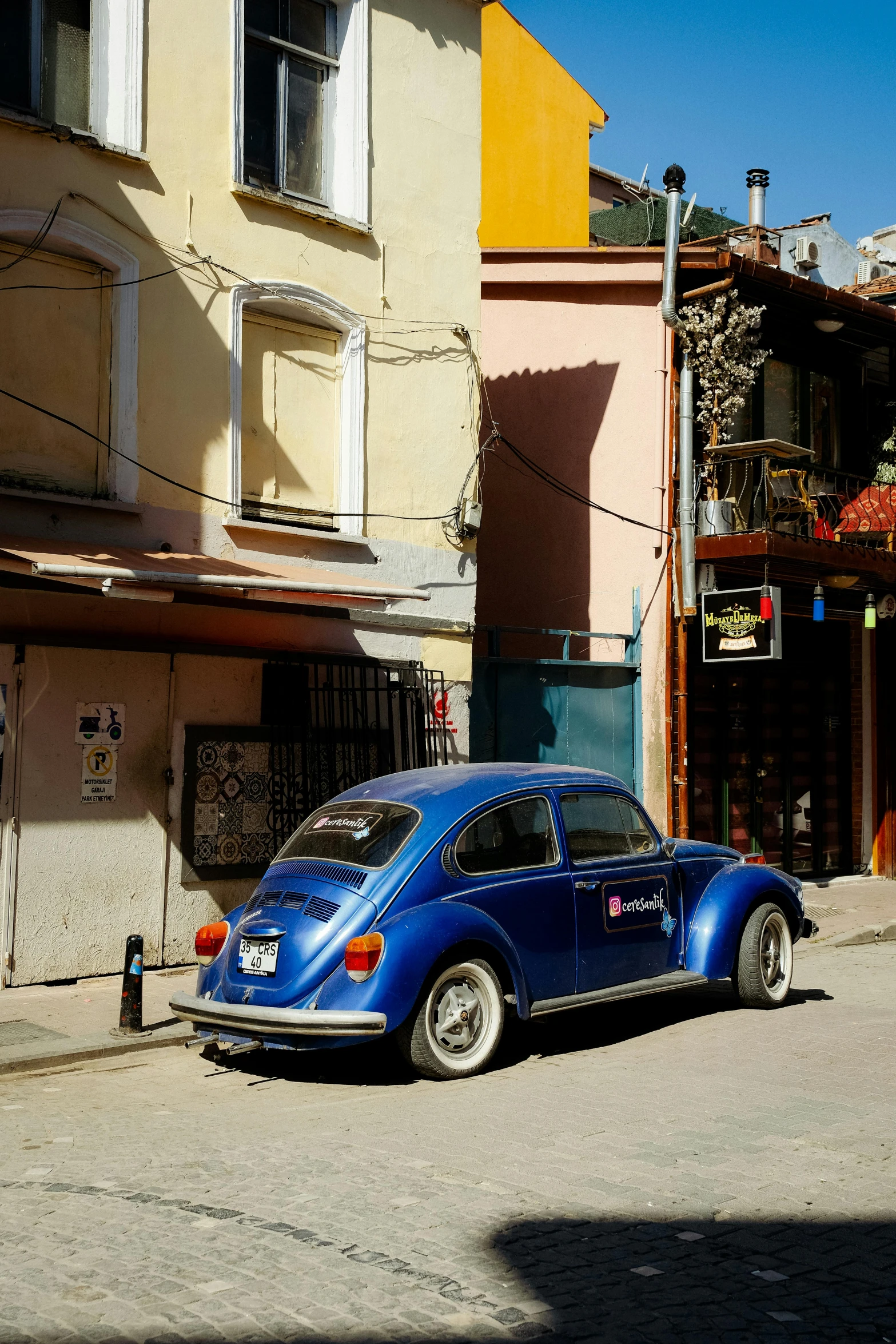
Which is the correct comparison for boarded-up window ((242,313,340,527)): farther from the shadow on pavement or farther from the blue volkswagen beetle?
the shadow on pavement

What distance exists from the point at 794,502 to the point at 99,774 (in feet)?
30.5

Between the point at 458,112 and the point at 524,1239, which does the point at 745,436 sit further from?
the point at 524,1239

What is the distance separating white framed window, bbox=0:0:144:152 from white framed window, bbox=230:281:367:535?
1.72 metres

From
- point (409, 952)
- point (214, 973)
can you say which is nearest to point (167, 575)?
point (214, 973)

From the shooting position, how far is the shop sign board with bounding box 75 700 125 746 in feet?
34.2

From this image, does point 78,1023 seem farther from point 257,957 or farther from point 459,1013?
point 459,1013

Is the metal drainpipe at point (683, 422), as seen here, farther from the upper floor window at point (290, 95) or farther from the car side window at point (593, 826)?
the car side window at point (593, 826)

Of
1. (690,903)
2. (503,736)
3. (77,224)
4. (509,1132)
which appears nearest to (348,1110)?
(509,1132)

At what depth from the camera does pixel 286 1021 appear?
6.90 metres

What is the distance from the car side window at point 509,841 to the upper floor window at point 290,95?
7022mm

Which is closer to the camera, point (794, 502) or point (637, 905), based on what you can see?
point (637, 905)

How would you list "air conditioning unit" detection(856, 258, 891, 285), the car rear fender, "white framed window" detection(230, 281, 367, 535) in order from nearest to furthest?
1. the car rear fender
2. "white framed window" detection(230, 281, 367, 535)
3. "air conditioning unit" detection(856, 258, 891, 285)

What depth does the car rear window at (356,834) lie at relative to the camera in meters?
7.60

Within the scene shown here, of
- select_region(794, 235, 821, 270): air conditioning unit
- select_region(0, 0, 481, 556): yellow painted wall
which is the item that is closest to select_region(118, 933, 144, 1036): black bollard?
select_region(0, 0, 481, 556): yellow painted wall
